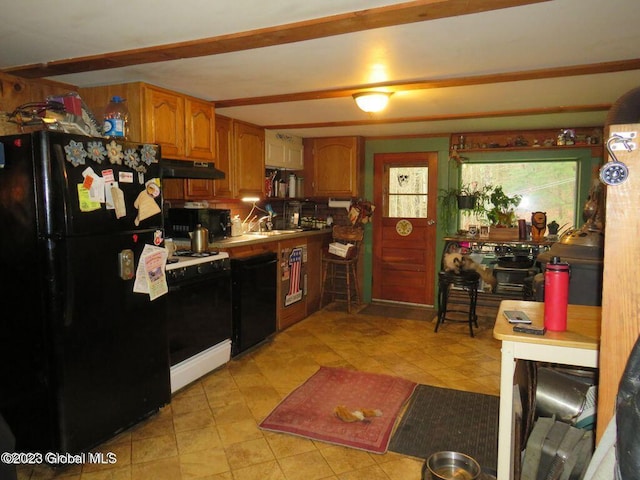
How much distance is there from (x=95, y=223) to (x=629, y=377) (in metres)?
2.26

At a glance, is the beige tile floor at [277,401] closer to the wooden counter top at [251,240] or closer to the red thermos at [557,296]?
the wooden counter top at [251,240]

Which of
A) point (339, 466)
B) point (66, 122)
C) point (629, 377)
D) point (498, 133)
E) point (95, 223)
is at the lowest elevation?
point (339, 466)

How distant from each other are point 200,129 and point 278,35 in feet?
5.71

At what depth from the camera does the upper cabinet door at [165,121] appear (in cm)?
309

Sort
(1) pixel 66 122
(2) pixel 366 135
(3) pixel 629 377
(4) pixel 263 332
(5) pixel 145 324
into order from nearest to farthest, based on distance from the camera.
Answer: (3) pixel 629 377 < (1) pixel 66 122 < (5) pixel 145 324 < (4) pixel 263 332 < (2) pixel 366 135

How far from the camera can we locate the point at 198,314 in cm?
321

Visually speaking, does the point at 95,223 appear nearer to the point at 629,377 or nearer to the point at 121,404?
the point at 121,404

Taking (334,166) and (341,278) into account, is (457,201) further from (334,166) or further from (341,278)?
(341,278)

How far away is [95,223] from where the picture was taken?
7.43 feet

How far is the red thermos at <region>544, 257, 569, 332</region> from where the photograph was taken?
1723 mm

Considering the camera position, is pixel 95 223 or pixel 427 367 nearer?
pixel 95 223

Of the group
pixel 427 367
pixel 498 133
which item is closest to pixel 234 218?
pixel 427 367

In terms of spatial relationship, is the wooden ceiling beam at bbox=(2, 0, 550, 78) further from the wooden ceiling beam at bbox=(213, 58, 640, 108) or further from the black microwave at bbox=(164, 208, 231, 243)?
the black microwave at bbox=(164, 208, 231, 243)

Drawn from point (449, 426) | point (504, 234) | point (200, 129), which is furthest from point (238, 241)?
point (504, 234)
